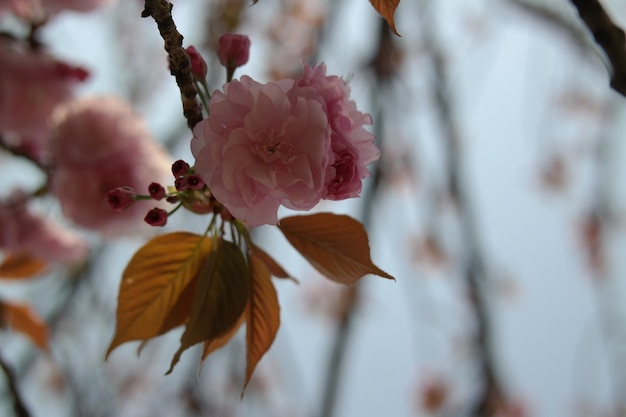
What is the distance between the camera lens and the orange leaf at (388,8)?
33cm

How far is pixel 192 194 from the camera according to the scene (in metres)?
0.38

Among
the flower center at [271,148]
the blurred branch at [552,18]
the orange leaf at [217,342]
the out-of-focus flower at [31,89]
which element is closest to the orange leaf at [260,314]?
the orange leaf at [217,342]

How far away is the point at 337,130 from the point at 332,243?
0.33 ft

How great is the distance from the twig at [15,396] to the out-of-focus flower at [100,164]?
0.58ft

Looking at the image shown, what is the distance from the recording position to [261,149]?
1.09ft

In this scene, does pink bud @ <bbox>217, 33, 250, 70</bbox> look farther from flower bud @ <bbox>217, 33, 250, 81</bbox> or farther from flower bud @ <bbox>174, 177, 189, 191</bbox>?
flower bud @ <bbox>174, 177, 189, 191</bbox>

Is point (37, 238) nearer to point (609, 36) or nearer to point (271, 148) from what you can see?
point (271, 148)

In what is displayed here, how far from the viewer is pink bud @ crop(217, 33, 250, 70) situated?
42cm

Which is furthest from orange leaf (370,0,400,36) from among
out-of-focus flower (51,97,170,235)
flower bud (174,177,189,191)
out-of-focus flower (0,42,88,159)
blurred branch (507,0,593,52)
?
blurred branch (507,0,593,52)

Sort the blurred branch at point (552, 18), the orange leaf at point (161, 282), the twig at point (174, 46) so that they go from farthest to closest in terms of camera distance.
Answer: the blurred branch at point (552, 18)
the orange leaf at point (161, 282)
the twig at point (174, 46)

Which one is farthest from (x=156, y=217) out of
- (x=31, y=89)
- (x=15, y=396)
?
(x=31, y=89)

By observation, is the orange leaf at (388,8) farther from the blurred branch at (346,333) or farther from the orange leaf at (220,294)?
the blurred branch at (346,333)

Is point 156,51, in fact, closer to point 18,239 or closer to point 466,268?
point 466,268

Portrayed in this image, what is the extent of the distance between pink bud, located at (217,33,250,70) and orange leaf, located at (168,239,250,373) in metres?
0.13
